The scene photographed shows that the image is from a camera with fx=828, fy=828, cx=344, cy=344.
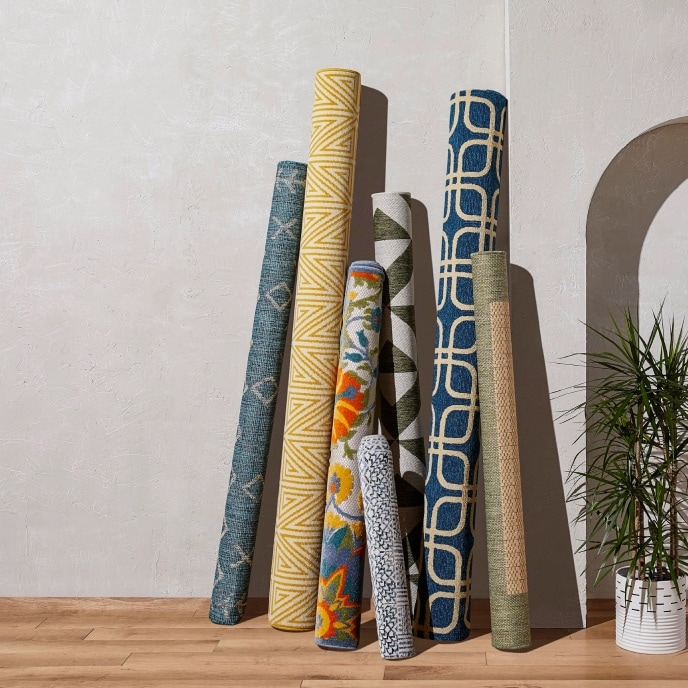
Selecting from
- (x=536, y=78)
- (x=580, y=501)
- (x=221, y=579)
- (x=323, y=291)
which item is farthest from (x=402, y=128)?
(x=221, y=579)

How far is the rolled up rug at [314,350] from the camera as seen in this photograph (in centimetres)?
285

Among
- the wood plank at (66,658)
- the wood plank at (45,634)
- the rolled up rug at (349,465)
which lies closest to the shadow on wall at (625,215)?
the rolled up rug at (349,465)

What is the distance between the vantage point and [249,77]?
10.2ft

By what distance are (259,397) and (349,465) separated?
43 centimetres

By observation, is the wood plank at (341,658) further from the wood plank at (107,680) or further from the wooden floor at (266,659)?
the wood plank at (107,680)

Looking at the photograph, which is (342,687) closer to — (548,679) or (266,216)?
(548,679)

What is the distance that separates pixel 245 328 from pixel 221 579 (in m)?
0.92

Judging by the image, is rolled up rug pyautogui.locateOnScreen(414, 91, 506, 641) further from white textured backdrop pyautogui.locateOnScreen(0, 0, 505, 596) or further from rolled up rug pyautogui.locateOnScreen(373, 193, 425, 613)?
white textured backdrop pyautogui.locateOnScreen(0, 0, 505, 596)

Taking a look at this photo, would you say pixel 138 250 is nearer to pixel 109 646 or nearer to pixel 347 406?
pixel 347 406

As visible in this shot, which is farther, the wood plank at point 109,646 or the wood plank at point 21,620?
the wood plank at point 21,620

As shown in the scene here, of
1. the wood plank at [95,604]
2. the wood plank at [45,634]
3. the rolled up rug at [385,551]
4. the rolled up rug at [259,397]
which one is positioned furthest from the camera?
the wood plank at [95,604]

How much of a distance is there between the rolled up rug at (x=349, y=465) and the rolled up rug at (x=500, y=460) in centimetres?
37

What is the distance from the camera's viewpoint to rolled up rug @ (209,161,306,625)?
2928 mm

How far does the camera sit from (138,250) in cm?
314
